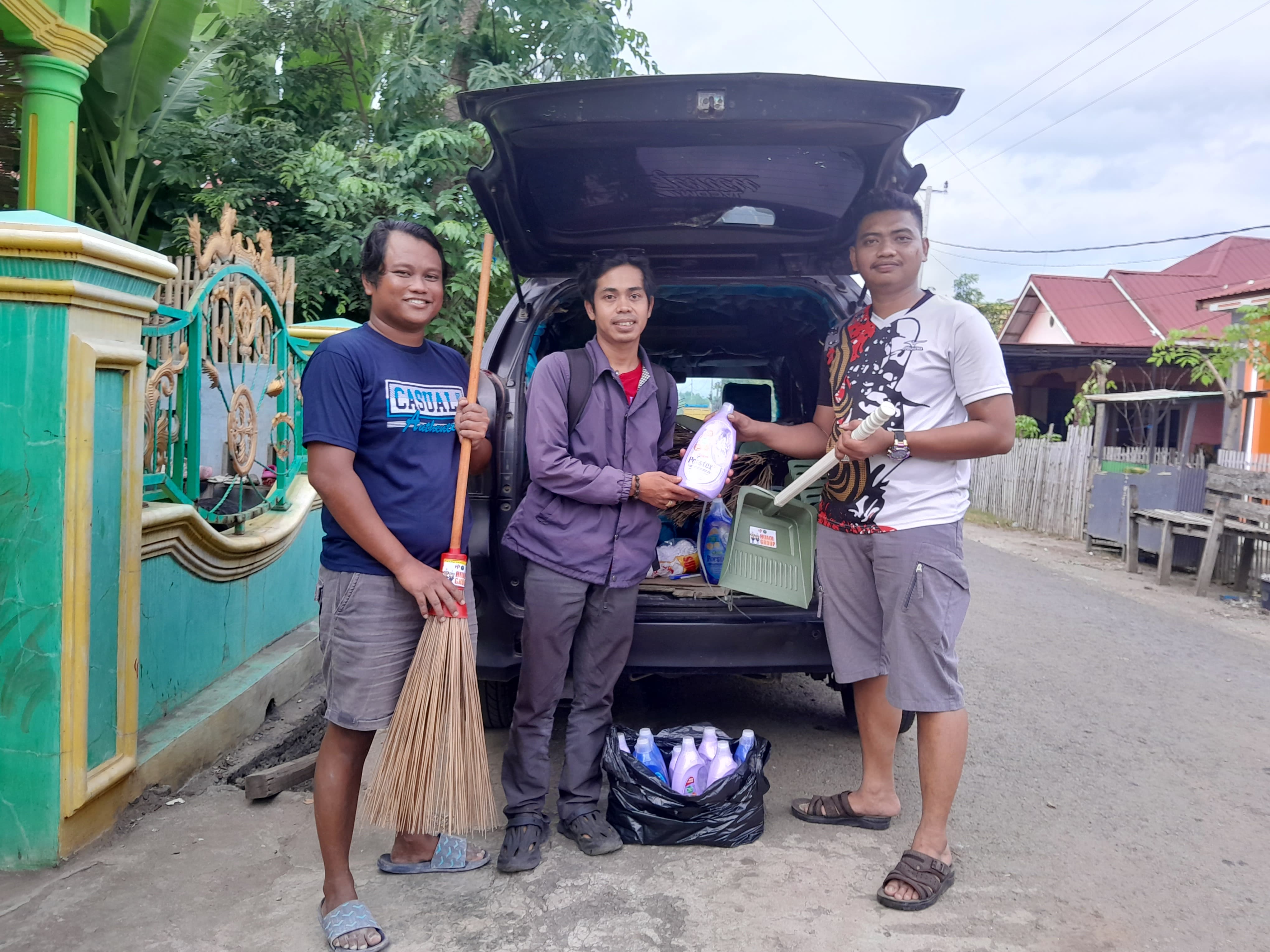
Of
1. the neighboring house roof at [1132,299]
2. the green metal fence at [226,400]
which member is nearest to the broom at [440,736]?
the green metal fence at [226,400]

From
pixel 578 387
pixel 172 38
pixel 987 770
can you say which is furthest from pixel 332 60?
pixel 987 770

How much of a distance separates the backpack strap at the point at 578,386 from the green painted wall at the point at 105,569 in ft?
4.32

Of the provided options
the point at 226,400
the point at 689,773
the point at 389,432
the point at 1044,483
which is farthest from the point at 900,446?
the point at 1044,483

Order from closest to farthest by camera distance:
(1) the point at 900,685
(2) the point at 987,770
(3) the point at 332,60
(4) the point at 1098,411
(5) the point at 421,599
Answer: (5) the point at 421,599 < (1) the point at 900,685 < (2) the point at 987,770 < (3) the point at 332,60 < (4) the point at 1098,411

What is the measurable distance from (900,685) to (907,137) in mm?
1609

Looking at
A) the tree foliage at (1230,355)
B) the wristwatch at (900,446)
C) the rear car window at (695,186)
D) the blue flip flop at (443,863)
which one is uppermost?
the tree foliage at (1230,355)

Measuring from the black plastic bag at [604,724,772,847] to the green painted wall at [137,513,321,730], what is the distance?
1577 millimetres

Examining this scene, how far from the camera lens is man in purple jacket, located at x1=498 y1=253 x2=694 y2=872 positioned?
2.77 meters

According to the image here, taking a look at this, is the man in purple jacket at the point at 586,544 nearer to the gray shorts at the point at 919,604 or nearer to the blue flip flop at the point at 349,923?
the blue flip flop at the point at 349,923

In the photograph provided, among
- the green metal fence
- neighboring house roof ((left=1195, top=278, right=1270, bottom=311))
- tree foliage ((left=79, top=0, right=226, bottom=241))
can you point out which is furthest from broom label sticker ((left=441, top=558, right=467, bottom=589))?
neighboring house roof ((left=1195, top=278, right=1270, bottom=311))

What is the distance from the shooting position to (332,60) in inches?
431

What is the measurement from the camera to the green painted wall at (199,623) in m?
3.11

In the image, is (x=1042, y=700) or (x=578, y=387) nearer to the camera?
(x=578, y=387)

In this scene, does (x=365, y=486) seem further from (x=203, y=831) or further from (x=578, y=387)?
(x=203, y=831)
